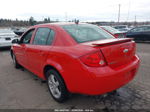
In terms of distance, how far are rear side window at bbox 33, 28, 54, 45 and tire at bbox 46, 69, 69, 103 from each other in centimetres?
69

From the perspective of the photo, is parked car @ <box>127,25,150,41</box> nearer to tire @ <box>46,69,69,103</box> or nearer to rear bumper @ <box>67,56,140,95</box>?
rear bumper @ <box>67,56,140,95</box>

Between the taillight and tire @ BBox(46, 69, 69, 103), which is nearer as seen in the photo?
the taillight

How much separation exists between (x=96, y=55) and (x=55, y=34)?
1086 mm

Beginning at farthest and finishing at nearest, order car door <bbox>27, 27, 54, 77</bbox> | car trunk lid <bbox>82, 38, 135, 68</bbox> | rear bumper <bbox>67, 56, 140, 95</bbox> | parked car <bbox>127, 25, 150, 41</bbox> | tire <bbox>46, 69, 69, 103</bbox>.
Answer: parked car <bbox>127, 25, 150, 41</bbox>
car door <bbox>27, 27, 54, 77</bbox>
tire <bbox>46, 69, 69, 103</bbox>
car trunk lid <bbox>82, 38, 135, 68</bbox>
rear bumper <bbox>67, 56, 140, 95</bbox>

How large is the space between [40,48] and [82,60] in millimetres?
1334

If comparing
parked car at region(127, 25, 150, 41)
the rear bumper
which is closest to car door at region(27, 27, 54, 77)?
the rear bumper

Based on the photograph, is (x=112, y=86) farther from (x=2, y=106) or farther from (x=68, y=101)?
(x=2, y=106)

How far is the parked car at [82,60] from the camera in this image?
200 cm

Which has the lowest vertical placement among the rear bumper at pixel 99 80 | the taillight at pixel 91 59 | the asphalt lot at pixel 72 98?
the asphalt lot at pixel 72 98

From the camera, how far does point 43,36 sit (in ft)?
9.95

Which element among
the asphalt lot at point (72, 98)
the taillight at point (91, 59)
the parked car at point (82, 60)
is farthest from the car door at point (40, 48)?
the taillight at point (91, 59)

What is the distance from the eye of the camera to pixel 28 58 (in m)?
3.57

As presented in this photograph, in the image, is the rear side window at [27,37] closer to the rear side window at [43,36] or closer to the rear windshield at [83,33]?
the rear side window at [43,36]

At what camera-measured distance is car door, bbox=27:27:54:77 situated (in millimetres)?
2775
